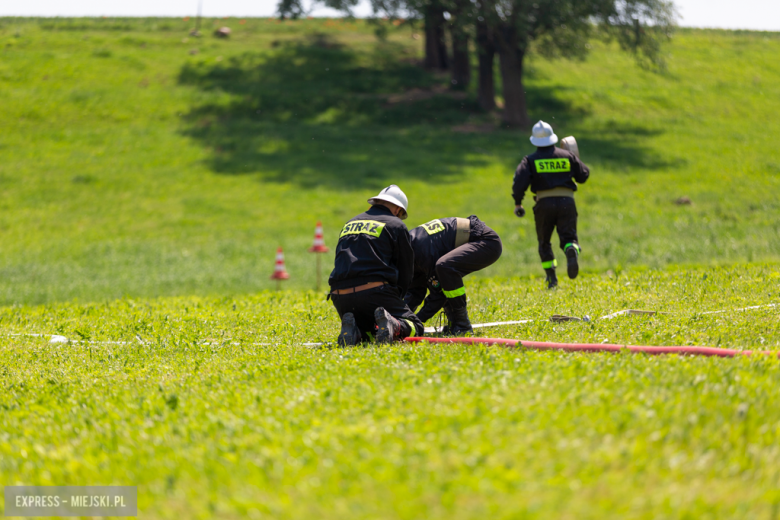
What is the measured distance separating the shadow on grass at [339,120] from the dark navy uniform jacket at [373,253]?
2101 cm

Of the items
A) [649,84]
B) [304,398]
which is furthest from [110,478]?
[649,84]

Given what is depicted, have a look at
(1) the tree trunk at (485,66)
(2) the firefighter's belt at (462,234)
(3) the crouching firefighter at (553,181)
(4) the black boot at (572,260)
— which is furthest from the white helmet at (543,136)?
(1) the tree trunk at (485,66)

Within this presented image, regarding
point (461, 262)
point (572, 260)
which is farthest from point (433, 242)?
point (572, 260)

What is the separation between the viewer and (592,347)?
6.23m

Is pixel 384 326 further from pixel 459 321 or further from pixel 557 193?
pixel 557 193

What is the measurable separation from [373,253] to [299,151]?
2685cm

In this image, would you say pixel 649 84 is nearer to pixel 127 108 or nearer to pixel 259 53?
→ pixel 259 53

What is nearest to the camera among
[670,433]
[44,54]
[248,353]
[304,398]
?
[670,433]

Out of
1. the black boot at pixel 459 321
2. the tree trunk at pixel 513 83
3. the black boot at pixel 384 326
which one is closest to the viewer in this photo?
the black boot at pixel 384 326

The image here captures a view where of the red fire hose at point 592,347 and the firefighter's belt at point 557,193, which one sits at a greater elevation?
the firefighter's belt at point 557,193

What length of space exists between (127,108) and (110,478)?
37.4m

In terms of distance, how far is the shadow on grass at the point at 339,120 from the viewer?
30.8 metres

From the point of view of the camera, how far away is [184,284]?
16609 mm

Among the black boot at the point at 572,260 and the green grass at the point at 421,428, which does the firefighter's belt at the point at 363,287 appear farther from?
the black boot at the point at 572,260
